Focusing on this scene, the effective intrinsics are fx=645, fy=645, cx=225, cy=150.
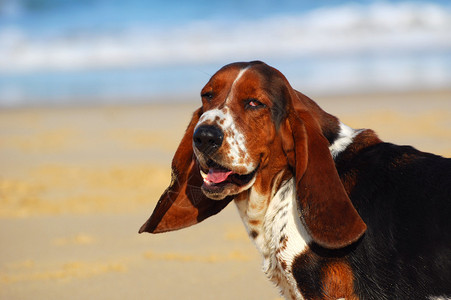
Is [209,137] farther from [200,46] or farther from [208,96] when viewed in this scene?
[200,46]

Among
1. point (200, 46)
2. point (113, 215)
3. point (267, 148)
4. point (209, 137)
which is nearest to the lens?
point (209, 137)

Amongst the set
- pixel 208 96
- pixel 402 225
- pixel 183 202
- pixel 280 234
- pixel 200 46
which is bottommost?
pixel 200 46

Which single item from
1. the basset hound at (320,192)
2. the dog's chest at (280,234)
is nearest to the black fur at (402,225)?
the basset hound at (320,192)

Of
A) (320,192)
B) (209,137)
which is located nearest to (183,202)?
(209,137)


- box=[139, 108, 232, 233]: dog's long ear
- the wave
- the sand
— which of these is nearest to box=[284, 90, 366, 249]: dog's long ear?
box=[139, 108, 232, 233]: dog's long ear

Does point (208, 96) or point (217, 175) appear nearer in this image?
point (217, 175)

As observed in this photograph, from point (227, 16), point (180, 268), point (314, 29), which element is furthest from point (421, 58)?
point (180, 268)

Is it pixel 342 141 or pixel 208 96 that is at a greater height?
pixel 208 96

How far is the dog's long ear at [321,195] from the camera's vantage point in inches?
116

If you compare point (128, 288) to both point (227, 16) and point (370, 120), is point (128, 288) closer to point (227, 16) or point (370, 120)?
point (370, 120)

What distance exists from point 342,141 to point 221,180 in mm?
656

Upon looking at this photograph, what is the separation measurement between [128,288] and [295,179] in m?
2.07

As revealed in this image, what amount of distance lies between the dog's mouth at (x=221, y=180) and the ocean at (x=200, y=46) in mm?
10839

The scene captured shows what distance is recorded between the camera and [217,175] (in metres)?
3.25
